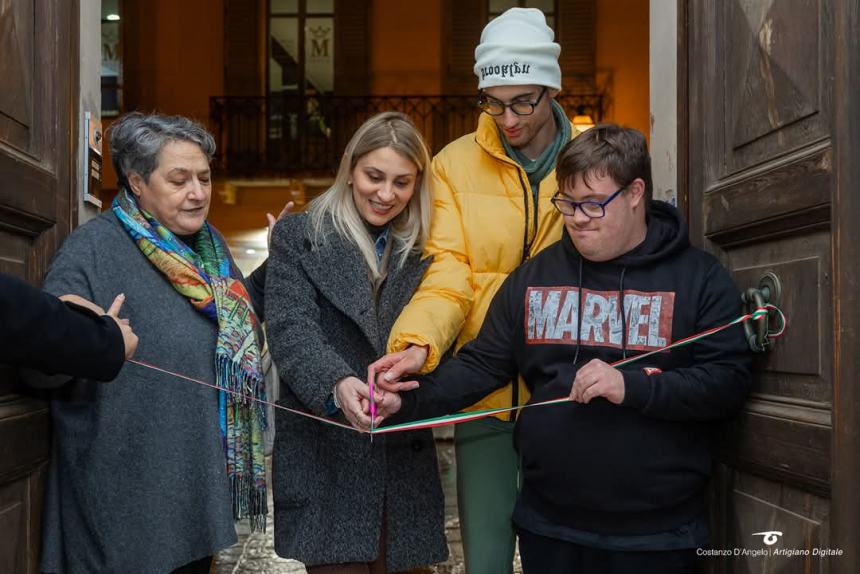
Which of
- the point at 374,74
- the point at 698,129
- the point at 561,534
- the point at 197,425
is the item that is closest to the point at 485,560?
the point at 561,534

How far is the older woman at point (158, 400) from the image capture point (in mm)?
2404

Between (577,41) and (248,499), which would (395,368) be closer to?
(248,499)

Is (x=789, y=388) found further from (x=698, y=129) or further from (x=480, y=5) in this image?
(x=480, y=5)

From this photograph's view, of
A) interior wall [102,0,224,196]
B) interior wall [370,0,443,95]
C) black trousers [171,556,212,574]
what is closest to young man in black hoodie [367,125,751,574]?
black trousers [171,556,212,574]

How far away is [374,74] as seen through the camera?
43.7 feet

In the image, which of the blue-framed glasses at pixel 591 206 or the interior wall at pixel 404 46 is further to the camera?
the interior wall at pixel 404 46

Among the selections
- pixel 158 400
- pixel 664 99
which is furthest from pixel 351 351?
pixel 664 99

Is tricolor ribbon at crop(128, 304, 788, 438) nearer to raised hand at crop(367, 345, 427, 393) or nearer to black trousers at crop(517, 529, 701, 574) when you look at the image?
raised hand at crop(367, 345, 427, 393)

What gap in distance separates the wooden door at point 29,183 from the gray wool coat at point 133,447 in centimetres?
6

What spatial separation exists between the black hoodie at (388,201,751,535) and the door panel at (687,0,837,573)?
119 millimetres

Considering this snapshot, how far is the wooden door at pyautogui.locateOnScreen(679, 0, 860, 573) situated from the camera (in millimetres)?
1872

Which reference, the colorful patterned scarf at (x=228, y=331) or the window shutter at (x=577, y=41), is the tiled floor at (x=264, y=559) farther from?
the window shutter at (x=577, y=41)

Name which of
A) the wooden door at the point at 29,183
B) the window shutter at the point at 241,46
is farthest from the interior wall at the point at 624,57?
the wooden door at the point at 29,183

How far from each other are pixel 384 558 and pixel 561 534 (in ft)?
1.96
